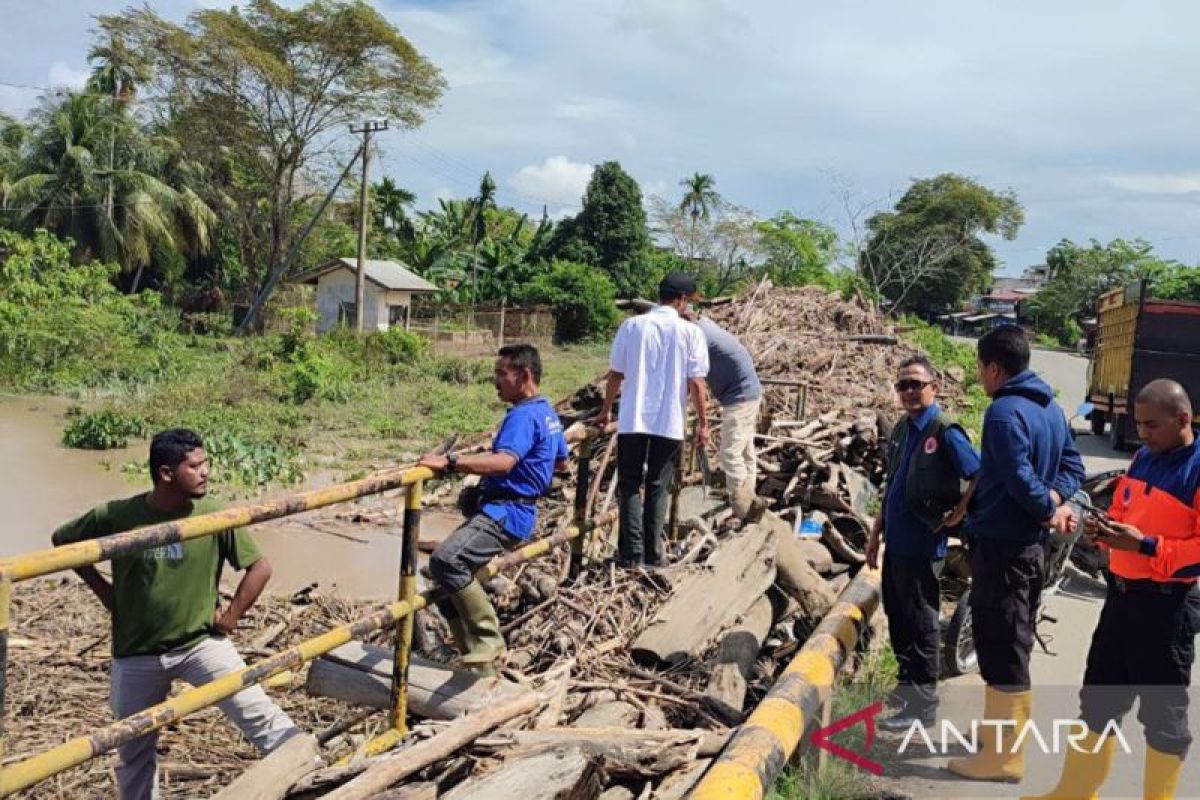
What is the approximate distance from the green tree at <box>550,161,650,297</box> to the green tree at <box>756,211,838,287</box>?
5.99 metres

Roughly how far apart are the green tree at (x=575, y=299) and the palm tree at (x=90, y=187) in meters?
15.1

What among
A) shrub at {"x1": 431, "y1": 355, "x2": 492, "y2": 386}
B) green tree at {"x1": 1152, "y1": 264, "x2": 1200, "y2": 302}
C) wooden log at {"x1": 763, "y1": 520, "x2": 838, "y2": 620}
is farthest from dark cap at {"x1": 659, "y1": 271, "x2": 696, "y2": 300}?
green tree at {"x1": 1152, "y1": 264, "x2": 1200, "y2": 302}

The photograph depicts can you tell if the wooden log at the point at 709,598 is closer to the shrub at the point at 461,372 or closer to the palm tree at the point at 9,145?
the shrub at the point at 461,372

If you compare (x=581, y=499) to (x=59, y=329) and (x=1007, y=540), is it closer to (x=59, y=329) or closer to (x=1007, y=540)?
(x=1007, y=540)

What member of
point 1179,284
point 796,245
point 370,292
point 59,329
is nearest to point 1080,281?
point 1179,284

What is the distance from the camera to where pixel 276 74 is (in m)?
36.3

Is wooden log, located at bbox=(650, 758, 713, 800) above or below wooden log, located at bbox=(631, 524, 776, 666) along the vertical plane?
below

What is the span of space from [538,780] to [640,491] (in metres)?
2.91

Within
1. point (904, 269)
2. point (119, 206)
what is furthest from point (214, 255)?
point (904, 269)

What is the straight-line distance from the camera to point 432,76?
38.5 m

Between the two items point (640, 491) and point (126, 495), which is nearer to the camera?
point (640, 491)

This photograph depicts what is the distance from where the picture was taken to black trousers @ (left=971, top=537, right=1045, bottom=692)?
410cm

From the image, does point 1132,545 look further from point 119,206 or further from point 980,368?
point 119,206

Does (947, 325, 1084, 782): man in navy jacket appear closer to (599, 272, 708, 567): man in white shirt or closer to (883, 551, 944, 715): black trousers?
(883, 551, 944, 715): black trousers
